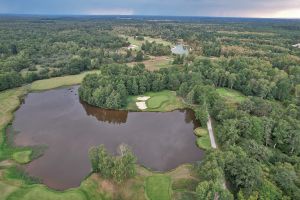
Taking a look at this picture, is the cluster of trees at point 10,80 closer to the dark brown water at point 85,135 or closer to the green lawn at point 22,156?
the dark brown water at point 85,135

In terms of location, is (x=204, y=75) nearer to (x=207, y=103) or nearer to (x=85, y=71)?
(x=207, y=103)

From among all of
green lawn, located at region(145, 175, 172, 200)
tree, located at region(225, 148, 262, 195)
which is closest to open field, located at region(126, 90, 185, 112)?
green lawn, located at region(145, 175, 172, 200)

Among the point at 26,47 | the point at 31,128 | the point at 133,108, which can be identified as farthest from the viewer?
the point at 26,47

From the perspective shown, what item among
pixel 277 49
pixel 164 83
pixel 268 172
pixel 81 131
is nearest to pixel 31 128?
pixel 81 131

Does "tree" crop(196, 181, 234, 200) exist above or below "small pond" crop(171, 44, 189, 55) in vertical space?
above

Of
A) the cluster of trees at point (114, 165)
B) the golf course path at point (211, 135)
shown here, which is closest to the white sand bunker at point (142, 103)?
the golf course path at point (211, 135)

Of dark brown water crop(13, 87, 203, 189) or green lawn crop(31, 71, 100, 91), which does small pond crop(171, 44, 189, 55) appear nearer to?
green lawn crop(31, 71, 100, 91)

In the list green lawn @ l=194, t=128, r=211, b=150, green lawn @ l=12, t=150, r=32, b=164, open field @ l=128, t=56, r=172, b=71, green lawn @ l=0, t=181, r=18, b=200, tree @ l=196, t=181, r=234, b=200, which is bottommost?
green lawn @ l=12, t=150, r=32, b=164
